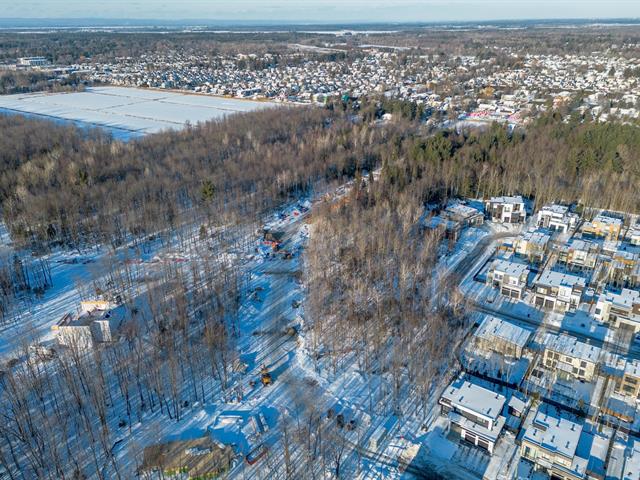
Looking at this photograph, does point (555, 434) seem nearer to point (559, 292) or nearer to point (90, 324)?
point (559, 292)

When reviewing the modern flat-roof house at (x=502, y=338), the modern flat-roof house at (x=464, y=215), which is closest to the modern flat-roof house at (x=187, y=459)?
the modern flat-roof house at (x=502, y=338)

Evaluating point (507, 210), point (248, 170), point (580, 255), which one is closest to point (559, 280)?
point (580, 255)

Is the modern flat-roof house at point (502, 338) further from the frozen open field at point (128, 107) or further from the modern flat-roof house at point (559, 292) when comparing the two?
the frozen open field at point (128, 107)

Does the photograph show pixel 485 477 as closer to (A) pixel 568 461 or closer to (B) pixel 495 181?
(A) pixel 568 461

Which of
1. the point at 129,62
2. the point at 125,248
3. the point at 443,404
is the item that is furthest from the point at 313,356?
the point at 129,62

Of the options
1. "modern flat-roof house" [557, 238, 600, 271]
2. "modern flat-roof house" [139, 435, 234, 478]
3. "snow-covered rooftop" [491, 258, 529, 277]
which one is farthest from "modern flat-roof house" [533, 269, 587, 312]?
"modern flat-roof house" [139, 435, 234, 478]

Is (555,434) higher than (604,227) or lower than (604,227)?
lower

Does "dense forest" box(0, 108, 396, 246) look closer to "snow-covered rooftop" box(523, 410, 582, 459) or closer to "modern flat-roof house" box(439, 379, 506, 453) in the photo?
"modern flat-roof house" box(439, 379, 506, 453)
